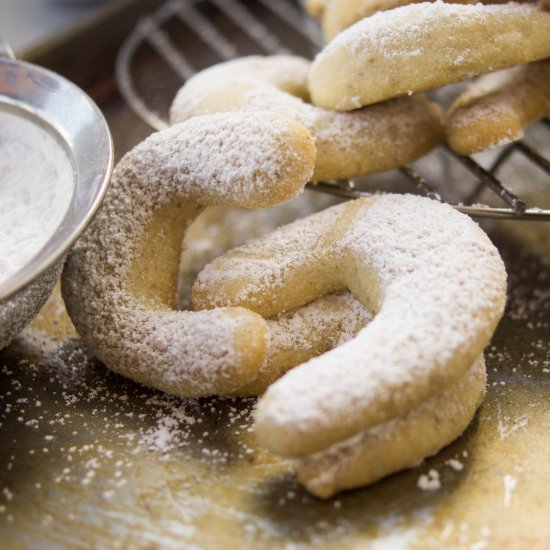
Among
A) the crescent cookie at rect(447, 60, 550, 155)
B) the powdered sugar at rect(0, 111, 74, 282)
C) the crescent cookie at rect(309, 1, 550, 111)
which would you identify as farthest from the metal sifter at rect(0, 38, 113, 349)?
the crescent cookie at rect(447, 60, 550, 155)

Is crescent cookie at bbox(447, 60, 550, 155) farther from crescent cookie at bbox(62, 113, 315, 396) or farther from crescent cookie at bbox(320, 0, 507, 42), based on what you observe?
crescent cookie at bbox(62, 113, 315, 396)

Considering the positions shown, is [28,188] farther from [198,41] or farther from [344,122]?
[198,41]

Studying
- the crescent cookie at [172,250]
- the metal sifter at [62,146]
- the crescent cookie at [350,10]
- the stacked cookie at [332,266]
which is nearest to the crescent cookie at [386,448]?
the stacked cookie at [332,266]

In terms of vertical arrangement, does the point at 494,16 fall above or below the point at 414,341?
above

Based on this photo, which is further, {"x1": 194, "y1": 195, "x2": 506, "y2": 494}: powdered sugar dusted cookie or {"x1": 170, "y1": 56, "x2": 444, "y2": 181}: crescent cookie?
{"x1": 170, "y1": 56, "x2": 444, "y2": 181}: crescent cookie

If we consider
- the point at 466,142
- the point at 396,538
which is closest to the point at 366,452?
the point at 396,538

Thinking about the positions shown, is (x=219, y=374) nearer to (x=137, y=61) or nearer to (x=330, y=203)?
(x=330, y=203)
